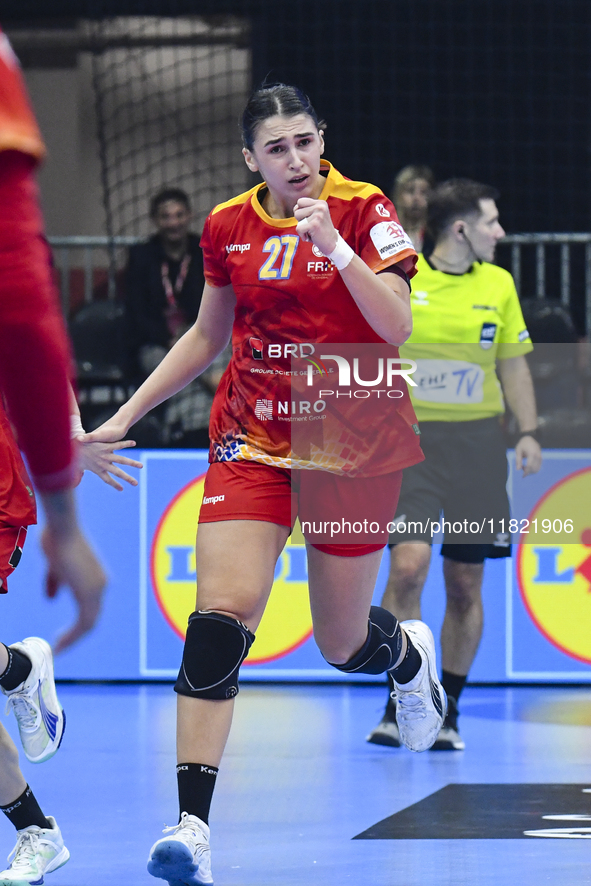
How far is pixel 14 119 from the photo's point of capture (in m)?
1.48

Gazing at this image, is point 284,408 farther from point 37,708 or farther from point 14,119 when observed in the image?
point 14,119

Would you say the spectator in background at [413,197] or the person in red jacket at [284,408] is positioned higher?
the spectator in background at [413,197]

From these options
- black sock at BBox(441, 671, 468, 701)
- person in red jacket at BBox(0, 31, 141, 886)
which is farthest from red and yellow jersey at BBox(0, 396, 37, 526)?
black sock at BBox(441, 671, 468, 701)

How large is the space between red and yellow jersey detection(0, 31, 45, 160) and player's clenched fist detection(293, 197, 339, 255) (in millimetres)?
1389

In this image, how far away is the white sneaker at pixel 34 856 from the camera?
298 centimetres

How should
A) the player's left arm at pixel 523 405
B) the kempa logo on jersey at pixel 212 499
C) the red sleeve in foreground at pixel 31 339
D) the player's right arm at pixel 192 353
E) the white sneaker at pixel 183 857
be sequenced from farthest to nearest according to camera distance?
1. the player's left arm at pixel 523 405
2. the player's right arm at pixel 192 353
3. the kempa logo on jersey at pixel 212 499
4. the white sneaker at pixel 183 857
5. the red sleeve in foreground at pixel 31 339

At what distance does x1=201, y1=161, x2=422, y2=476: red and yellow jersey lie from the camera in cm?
312

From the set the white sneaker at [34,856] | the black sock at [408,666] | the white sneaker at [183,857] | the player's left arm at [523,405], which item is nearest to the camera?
the white sneaker at [183,857]

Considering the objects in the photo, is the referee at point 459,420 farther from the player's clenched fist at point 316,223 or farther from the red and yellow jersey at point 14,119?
the red and yellow jersey at point 14,119

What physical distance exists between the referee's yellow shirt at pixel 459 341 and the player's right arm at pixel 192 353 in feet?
4.93

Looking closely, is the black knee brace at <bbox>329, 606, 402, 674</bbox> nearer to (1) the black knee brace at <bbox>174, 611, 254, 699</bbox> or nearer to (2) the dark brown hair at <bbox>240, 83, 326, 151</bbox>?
(1) the black knee brace at <bbox>174, 611, 254, 699</bbox>

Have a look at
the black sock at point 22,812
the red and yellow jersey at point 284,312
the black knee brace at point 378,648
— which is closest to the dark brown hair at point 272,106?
the red and yellow jersey at point 284,312

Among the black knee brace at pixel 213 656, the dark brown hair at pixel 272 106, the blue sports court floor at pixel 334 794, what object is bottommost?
the blue sports court floor at pixel 334 794

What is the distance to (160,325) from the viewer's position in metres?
7.00
